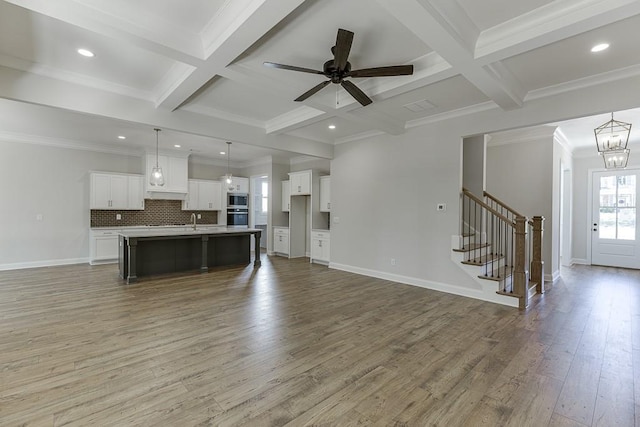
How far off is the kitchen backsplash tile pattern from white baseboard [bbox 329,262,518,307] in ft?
15.9

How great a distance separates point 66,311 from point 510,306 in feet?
19.3

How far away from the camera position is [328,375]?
2.36 meters

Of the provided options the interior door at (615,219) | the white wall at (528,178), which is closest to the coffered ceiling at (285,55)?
the white wall at (528,178)

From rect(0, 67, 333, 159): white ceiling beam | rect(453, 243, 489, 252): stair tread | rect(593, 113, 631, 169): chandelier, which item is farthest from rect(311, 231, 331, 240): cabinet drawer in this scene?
rect(593, 113, 631, 169): chandelier

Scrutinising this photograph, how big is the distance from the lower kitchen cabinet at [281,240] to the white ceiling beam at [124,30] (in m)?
5.80

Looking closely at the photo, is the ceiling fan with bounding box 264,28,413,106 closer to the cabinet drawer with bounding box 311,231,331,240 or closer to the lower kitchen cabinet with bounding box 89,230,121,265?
the cabinet drawer with bounding box 311,231,331,240

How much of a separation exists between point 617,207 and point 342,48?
27.5 ft

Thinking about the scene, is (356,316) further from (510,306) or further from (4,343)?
(4,343)

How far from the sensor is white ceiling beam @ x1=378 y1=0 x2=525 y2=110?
7.02ft

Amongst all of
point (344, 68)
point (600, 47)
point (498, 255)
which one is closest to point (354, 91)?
point (344, 68)

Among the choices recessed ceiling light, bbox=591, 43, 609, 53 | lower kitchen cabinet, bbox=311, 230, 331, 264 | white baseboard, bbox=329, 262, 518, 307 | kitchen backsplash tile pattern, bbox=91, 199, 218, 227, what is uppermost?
recessed ceiling light, bbox=591, 43, 609, 53

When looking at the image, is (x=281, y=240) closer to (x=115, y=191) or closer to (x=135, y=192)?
(x=135, y=192)

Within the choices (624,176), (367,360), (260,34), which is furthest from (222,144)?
(624,176)

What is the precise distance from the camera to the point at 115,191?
7.18 meters
